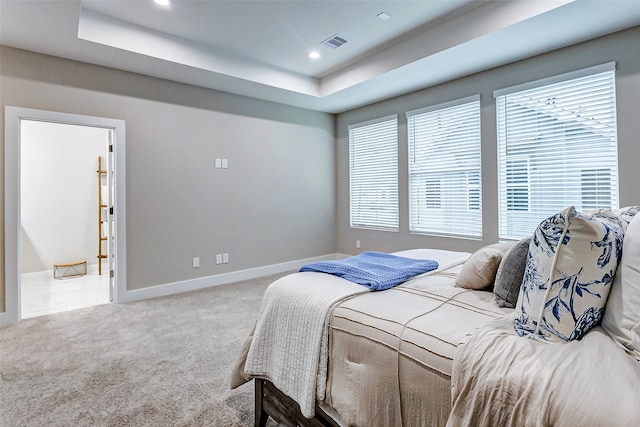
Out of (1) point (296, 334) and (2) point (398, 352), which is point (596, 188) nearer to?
(2) point (398, 352)

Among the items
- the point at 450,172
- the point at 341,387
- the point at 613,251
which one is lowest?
the point at 341,387

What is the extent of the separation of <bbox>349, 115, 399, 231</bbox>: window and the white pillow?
403 centimetres

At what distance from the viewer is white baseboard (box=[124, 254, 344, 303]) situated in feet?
12.5

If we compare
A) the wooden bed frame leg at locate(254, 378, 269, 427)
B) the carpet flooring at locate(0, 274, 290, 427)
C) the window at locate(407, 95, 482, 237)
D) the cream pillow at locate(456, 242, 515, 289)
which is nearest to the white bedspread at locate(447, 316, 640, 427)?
the cream pillow at locate(456, 242, 515, 289)

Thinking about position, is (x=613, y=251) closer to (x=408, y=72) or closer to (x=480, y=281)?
(x=480, y=281)

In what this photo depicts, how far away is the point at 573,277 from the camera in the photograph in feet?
3.16

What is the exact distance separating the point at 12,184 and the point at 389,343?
3.78 m

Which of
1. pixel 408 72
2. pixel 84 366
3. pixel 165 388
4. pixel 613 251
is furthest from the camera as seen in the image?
pixel 408 72

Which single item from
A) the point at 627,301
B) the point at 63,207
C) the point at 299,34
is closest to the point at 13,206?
the point at 63,207

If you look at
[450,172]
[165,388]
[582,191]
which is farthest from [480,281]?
[450,172]

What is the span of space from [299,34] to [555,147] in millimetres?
2946

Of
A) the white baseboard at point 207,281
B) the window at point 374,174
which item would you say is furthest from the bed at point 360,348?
Answer: the window at point 374,174

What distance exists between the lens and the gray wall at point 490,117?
2.93 meters

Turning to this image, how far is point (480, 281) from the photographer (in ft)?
4.96
